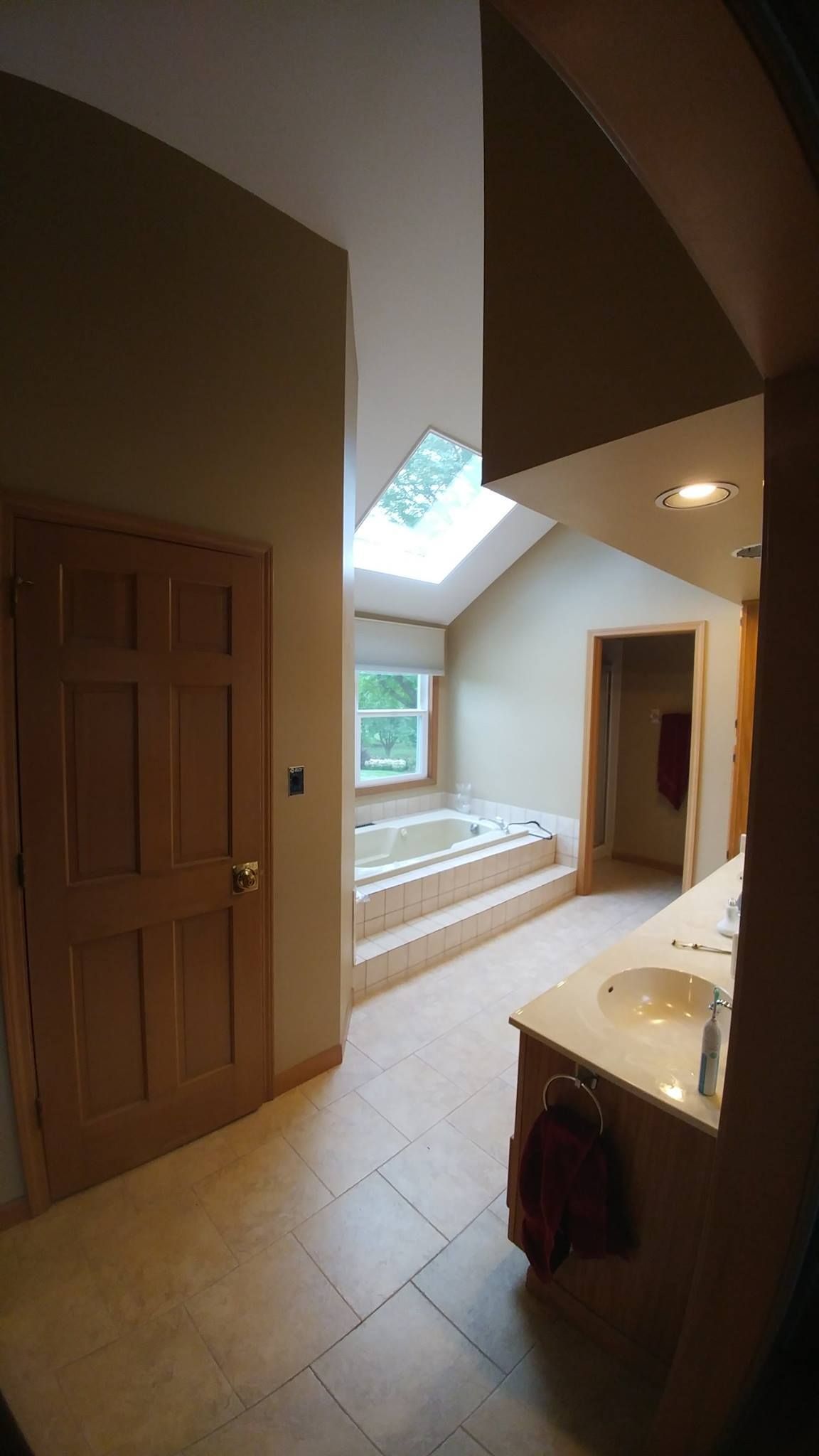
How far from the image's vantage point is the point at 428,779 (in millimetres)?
5020

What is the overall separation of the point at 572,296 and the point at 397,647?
3.44m

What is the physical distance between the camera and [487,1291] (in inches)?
54.7

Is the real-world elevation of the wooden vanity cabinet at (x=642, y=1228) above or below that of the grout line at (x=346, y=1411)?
above

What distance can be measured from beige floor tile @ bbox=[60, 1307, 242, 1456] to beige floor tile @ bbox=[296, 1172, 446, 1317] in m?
0.32

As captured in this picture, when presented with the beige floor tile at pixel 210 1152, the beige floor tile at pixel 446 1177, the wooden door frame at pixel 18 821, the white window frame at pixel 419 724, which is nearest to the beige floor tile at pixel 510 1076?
the beige floor tile at pixel 446 1177

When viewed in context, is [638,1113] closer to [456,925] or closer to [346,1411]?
[346,1411]

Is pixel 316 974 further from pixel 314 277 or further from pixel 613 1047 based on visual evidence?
pixel 314 277

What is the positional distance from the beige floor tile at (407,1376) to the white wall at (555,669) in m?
3.06

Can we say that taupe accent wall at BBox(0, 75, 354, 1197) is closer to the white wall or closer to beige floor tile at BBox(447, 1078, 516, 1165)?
beige floor tile at BBox(447, 1078, 516, 1165)

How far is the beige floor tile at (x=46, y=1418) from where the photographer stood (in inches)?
43.0

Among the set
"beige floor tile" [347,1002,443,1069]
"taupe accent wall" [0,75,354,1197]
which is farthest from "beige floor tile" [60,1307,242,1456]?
"beige floor tile" [347,1002,443,1069]

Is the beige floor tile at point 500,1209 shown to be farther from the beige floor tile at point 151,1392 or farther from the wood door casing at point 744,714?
the wood door casing at point 744,714

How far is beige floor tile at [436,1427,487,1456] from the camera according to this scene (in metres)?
1.09

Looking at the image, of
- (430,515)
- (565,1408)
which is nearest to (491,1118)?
(565,1408)
